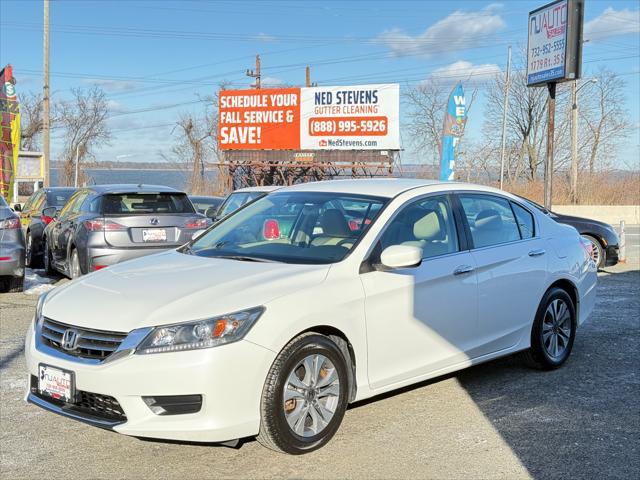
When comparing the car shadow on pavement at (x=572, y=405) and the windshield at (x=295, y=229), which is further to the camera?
the windshield at (x=295, y=229)

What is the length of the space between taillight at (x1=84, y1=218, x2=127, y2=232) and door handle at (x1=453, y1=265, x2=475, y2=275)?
19.5ft

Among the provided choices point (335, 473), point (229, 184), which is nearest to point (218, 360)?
point (335, 473)

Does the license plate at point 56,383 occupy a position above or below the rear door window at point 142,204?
below

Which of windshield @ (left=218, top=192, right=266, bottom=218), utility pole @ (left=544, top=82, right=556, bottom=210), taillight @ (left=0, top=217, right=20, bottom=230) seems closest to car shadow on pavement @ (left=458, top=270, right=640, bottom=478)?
windshield @ (left=218, top=192, right=266, bottom=218)

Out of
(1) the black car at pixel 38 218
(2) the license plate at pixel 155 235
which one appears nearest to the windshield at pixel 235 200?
(2) the license plate at pixel 155 235

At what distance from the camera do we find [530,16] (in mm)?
17656

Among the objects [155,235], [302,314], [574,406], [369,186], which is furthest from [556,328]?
[155,235]

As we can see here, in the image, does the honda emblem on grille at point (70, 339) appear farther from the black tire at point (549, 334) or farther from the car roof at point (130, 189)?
the car roof at point (130, 189)

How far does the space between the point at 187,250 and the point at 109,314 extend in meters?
1.49

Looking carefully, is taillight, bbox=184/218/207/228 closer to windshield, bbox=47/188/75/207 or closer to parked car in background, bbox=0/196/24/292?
parked car in background, bbox=0/196/24/292

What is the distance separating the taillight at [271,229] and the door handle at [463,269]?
51.3 inches

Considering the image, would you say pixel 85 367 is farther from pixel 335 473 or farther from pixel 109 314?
pixel 335 473

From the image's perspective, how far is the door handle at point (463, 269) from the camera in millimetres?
5191

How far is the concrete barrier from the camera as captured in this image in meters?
31.8
